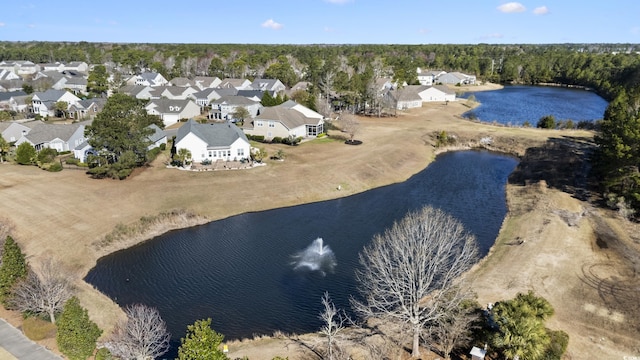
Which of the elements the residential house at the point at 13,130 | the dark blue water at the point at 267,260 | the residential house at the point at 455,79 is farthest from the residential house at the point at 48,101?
the residential house at the point at 455,79

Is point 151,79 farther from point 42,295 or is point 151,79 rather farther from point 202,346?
point 202,346

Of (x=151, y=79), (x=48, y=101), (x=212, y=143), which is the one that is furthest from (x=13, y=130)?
(x=151, y=79)

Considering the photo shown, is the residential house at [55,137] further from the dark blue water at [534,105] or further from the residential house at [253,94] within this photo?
the dark blue water at [534,105]

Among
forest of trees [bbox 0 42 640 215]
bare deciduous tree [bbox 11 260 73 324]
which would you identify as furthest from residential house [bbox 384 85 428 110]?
bare deciduous tree [bbox 11 260 73 324]

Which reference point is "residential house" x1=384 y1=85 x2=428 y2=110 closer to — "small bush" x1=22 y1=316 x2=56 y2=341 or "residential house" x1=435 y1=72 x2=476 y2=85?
"residential house" x1=435 y1=72 x2=476 y2=85

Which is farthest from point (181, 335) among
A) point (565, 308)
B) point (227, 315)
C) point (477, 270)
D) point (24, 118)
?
point (24, 118)

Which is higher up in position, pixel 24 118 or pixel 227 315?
pixel 24 118

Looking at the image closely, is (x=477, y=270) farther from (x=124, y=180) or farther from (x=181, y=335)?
(x=124, y=180)
